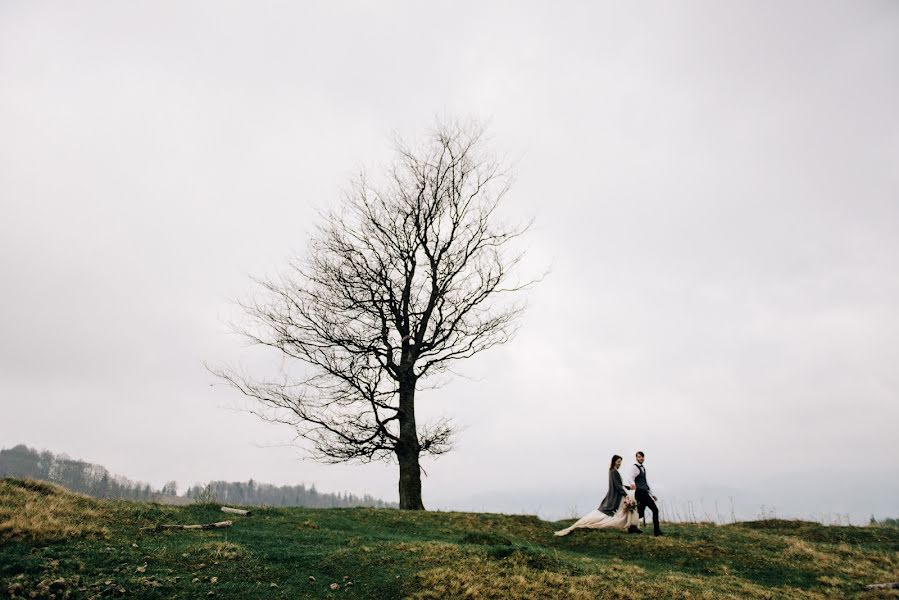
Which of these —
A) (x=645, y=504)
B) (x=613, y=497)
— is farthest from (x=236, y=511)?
(x=645, y=504)

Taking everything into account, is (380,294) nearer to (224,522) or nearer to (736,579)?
(224,522)

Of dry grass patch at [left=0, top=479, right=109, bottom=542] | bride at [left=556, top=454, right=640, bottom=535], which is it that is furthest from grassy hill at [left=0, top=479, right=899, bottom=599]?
bride at [left=556, top=454, right=640, bottom=535]

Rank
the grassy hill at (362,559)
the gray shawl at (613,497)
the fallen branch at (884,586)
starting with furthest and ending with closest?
the gray shawl at (613,497) < the fallen branch at (884,586) < the grassy hill at (362,559)

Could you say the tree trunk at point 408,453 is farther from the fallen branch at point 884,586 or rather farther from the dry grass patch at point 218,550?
the fallen branch at point 884,586

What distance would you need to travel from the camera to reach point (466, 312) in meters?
20.7

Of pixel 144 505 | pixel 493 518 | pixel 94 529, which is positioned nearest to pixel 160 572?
pixel 94 529

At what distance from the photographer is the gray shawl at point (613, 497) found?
15.7 metres

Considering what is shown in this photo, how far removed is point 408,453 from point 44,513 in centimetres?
1078

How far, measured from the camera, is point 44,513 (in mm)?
9922

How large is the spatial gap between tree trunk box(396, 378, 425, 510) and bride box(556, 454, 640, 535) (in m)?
5.23

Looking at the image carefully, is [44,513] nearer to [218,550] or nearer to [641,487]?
[218,550]

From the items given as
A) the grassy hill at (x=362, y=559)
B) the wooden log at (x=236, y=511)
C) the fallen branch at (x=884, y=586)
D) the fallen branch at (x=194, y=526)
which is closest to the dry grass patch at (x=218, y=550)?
the grassy hill at (x=362, y=559)

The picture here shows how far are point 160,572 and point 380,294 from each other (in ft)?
42.3

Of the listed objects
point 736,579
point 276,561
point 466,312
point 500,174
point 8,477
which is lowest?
point 736,579
